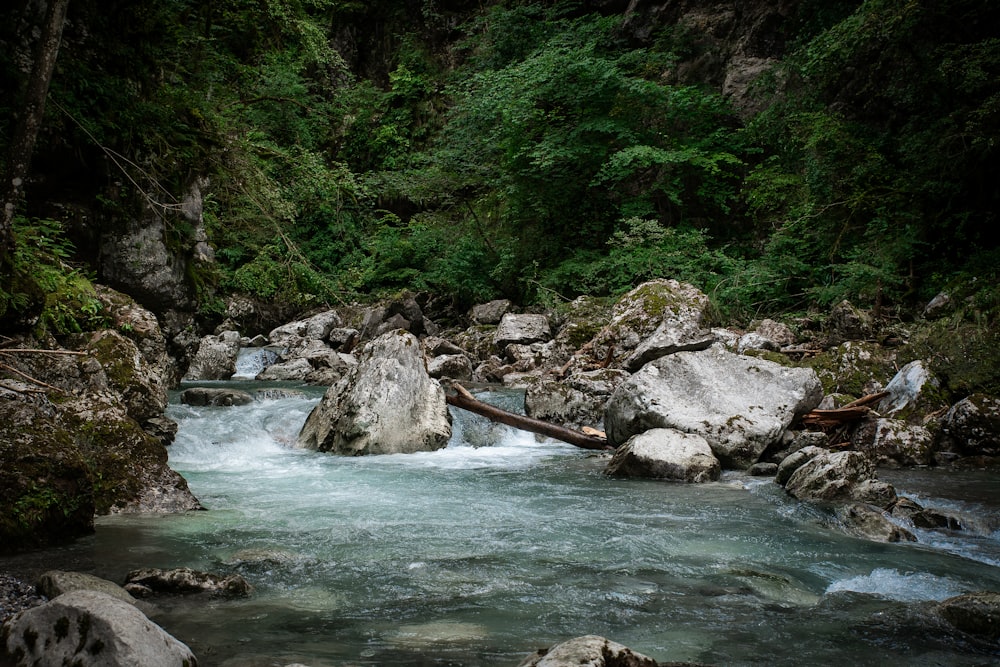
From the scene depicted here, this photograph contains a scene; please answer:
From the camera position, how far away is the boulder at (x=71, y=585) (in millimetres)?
3225

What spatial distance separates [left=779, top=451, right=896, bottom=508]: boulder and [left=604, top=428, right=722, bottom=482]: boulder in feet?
2.89

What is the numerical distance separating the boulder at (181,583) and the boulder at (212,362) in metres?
12.0

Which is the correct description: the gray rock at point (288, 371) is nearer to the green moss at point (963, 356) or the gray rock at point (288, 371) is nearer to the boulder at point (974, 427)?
the green moss at point (963, 356)

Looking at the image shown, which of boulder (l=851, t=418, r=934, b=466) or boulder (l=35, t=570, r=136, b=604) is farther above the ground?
boulder (l=851, t=418, r=934, b=466)

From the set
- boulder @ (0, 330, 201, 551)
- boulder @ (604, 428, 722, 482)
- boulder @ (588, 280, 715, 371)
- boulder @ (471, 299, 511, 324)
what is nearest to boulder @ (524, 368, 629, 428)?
boulder @ (588, 280, 715, 371)

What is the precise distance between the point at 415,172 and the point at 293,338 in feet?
21.7

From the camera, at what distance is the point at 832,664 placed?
→ 9.49 feet

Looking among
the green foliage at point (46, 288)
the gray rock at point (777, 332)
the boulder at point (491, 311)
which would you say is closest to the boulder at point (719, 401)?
the gray rock at point (777, 332)

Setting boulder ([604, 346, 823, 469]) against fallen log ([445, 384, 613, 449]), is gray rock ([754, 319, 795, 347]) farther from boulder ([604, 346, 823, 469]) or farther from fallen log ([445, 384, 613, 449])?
fallen log ([445, 384, 613, 449])

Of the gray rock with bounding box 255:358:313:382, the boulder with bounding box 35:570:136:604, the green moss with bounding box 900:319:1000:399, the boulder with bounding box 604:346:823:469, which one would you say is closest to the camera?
the boulder with bounding box 35:570:136:604

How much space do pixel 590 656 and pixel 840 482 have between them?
4.63 m

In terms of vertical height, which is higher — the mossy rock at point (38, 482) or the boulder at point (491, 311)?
the boulder at point (491, 311)

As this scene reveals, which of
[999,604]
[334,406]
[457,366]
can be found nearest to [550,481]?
[334,406]

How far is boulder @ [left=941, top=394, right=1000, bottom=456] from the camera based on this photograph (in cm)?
765
